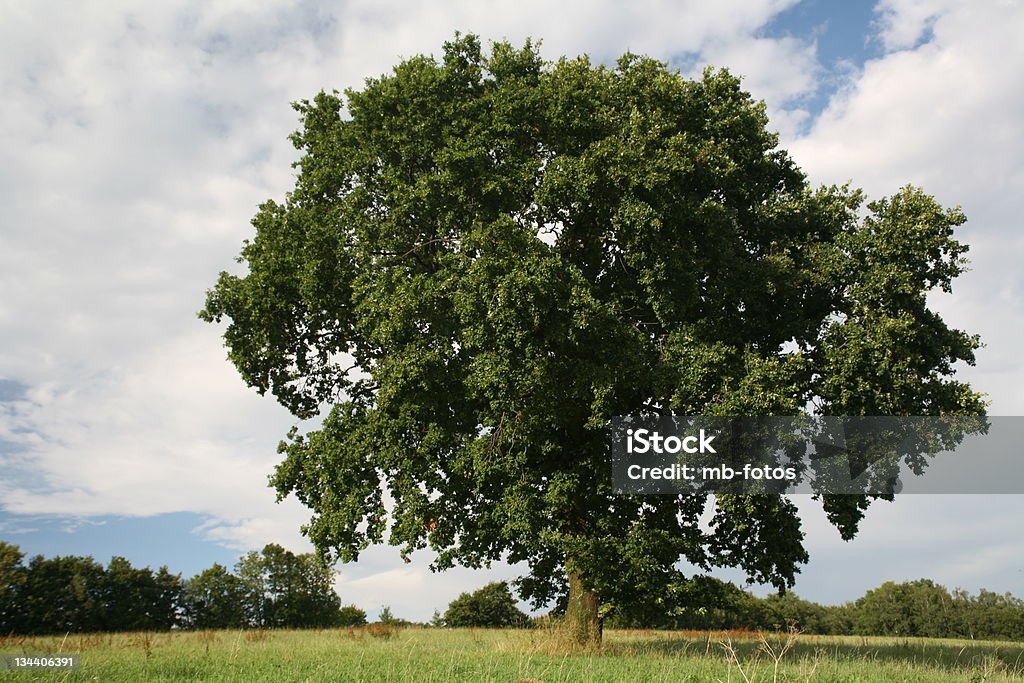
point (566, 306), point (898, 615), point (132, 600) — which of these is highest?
point (566, 306)

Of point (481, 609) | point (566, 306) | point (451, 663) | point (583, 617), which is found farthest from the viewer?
point (481, 609)

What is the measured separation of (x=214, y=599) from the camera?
56.2 meters

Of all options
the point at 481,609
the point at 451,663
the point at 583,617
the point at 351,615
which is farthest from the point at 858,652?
the point at 351,615

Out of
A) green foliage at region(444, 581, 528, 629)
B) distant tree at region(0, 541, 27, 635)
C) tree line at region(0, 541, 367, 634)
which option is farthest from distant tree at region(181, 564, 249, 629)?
green foliage at region(444, 581, 528, 629)

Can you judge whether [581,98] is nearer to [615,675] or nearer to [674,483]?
[674,483]

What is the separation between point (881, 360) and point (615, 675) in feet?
37.1

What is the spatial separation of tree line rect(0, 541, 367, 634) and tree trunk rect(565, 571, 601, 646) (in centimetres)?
3133

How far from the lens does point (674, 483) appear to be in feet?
67.0

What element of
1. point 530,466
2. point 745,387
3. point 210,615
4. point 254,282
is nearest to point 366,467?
point 530,466

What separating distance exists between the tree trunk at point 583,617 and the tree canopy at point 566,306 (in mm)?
75

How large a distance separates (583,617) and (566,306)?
999 cm

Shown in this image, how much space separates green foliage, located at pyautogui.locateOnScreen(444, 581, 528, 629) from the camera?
4400 centimetres

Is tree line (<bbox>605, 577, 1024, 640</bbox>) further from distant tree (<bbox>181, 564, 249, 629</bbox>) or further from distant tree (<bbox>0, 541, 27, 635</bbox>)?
distant tree (<bbox>0, 541, 27, 635</bbox>)

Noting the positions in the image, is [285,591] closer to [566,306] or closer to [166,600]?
[166,600]
